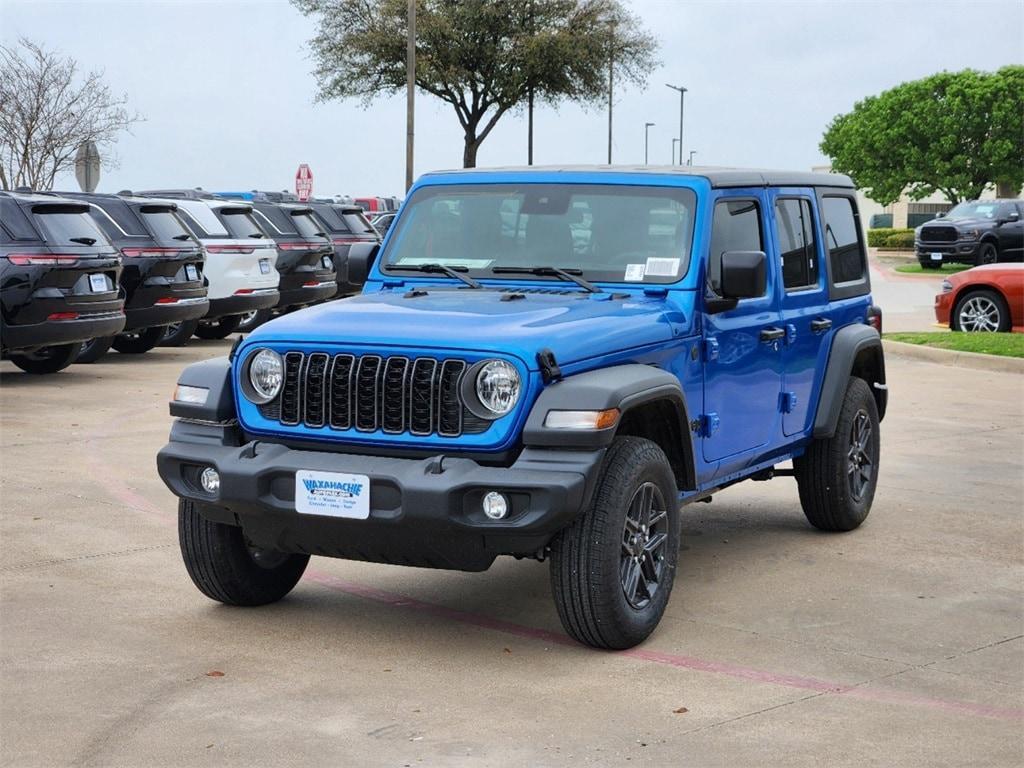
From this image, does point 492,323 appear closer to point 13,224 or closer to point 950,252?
point 13,224

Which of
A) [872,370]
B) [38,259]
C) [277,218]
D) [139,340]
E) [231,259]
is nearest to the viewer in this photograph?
[872,370]

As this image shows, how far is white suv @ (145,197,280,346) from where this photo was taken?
20.1 metres

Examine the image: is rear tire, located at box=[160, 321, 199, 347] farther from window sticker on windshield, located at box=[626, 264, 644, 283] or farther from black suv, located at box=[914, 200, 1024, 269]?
black suv, located at box=[914, 200, 1024, 269]

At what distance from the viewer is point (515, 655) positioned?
6246mm

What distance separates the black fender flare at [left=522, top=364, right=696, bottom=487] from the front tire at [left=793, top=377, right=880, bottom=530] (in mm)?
2449

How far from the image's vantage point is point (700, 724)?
17.7 ft

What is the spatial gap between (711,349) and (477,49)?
49.1 meters

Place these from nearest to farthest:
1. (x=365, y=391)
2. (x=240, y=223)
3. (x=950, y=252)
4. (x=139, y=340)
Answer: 1. (x=365, y=391)
2. (x=139, y=340)
3. (x=240, y=223)
4. (x=950, y=252)

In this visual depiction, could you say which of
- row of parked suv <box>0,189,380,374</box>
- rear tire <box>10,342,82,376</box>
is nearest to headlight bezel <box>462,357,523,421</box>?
row of parked suv <box>0,189,380,374</box>

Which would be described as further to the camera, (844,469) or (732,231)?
(844,469)

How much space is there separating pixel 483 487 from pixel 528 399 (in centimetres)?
37

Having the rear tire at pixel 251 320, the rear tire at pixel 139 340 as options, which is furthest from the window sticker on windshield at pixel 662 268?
the rear tire at pixel 251 320

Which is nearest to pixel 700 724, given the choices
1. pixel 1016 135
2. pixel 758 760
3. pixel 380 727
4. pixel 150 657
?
pixel 758 760

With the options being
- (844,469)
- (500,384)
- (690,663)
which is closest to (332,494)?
(500,384)
